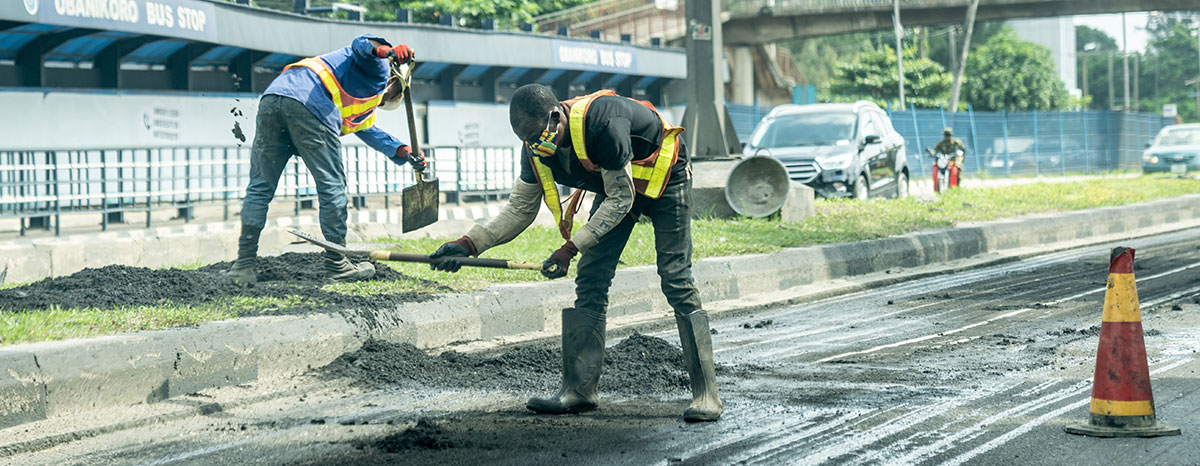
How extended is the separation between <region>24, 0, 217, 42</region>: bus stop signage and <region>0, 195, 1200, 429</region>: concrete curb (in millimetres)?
10664

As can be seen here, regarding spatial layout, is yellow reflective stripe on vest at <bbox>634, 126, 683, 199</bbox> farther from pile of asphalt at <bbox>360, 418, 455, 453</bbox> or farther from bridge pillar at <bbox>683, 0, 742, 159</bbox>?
bridge pillar at <bbox>683, 0, 742, 159</bbox>

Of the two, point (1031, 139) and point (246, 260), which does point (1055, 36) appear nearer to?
point (1031, 139)

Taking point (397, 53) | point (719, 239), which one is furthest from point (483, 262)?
point (719, 239)

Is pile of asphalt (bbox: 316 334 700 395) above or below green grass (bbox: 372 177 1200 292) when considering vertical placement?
below

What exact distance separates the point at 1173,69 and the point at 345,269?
12736 cm

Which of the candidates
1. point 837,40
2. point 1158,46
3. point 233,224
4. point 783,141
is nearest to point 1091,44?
point 1158,46

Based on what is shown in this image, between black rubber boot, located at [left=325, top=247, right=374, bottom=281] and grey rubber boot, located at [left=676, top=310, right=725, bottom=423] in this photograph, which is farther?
black rubber boot, located at [left=325, top=247, right=374, bottom=281]

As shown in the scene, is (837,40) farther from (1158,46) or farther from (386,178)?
(386,178)

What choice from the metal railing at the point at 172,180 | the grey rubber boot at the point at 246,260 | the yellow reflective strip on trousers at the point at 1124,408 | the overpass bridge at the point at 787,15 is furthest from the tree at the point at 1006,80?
the yellow reflective strip on trousers at the point at 1124,408

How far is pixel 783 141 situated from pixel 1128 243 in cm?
552

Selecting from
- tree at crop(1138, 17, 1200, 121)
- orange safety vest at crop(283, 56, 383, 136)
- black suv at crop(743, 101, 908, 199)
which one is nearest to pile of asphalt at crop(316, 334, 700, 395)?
orange safety vest at crop(283, 56, 383, 136)

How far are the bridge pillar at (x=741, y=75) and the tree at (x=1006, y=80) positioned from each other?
92.6ft

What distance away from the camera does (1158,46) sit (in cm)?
12631

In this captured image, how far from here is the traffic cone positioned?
5.29 m
